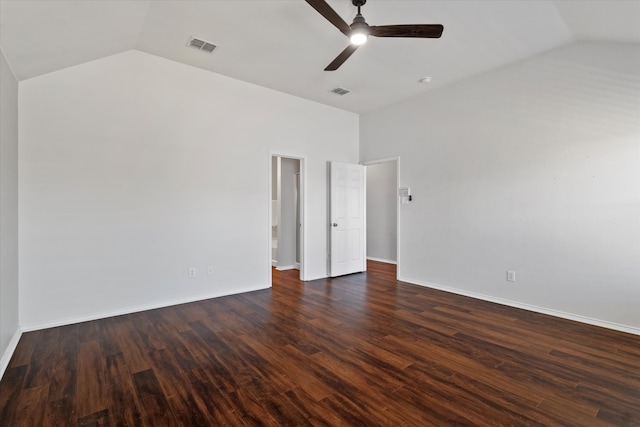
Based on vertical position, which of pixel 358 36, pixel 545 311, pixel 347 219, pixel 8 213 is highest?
pixel 358 36

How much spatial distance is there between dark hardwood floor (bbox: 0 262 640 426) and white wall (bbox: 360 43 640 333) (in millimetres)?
516

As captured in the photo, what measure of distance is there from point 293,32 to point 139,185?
2.61 m

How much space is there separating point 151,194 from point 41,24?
192 cm

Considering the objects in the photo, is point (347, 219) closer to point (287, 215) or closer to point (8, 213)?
point (287, 215)

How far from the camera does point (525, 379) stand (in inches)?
91.2

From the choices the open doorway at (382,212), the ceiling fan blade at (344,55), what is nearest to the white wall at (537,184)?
the open doorway at (382,212)

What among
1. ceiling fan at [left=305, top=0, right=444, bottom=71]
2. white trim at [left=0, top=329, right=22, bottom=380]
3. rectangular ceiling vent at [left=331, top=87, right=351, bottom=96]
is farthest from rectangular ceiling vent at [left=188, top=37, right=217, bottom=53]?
white trim at [left=0, top=329, right=22, bottom=380]

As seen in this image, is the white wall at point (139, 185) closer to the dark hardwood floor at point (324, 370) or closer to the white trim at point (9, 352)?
the white trim at point (9, 352)

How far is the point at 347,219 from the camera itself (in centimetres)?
591

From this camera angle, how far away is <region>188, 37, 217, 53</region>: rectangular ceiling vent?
3.47 m

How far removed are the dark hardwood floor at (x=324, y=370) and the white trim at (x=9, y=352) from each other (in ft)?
0.16

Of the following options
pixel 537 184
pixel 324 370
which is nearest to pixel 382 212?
pixel 537 184

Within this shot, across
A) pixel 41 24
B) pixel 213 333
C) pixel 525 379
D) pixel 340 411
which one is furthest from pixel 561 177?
pixel 41 24

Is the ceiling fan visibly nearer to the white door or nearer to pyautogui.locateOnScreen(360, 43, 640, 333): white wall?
pyautogui.locateOnScreen(360, 43, 640, 333): white wall
